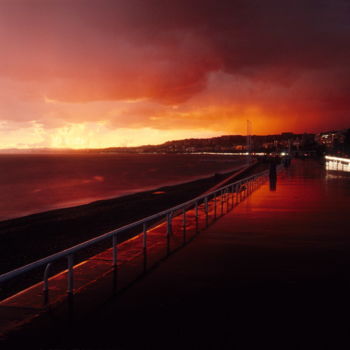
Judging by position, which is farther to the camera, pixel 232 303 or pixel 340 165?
pixel 340 165

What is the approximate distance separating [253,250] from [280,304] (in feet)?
11.7

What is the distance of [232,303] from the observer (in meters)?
5.89

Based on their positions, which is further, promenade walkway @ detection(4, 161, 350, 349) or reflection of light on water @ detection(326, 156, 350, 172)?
reflection of light on water @ detection(326, 156, 350, 172)

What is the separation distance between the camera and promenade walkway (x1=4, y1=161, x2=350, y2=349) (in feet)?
15.5

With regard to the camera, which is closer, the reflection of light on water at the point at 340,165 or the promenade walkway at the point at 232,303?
the promenade walkway at the point at 232,303

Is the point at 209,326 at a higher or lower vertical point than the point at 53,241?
higher

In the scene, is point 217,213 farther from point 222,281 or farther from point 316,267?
point 222,281

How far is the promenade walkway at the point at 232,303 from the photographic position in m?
4.73

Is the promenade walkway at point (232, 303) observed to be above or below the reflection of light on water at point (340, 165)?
above

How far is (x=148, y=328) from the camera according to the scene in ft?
16.5

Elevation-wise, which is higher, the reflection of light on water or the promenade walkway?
the promenade walkway

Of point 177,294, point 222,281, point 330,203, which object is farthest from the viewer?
point 330,203

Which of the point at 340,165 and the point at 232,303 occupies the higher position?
the point at 232,303

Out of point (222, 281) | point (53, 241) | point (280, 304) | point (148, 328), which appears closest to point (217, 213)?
point (53, 241)
